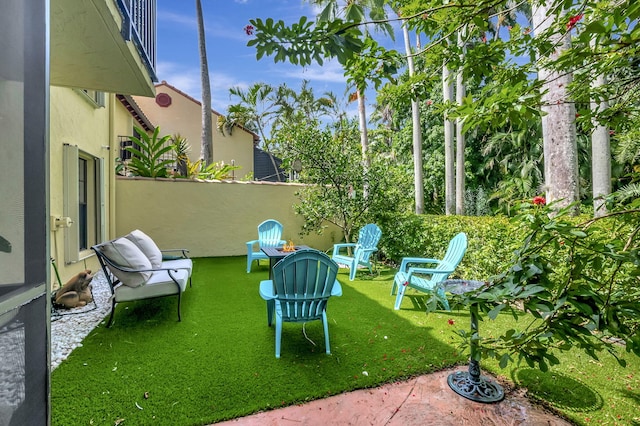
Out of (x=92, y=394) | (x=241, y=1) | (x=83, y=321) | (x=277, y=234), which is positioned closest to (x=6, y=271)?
(x=92, y=394)

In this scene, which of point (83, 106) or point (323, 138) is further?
point (323, 138)

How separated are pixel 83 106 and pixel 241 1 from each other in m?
4.62

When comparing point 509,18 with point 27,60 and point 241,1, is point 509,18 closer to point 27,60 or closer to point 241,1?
point 241,1

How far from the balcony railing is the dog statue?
2985 mm

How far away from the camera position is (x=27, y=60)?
113cm

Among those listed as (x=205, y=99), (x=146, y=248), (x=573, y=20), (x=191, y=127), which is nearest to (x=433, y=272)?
(x=573, y=20)

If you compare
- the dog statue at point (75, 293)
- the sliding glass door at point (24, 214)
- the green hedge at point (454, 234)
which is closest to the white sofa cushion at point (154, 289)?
the dog statue at point (75, 293)

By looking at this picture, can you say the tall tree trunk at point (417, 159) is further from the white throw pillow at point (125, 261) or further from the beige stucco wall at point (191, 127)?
the beige stucco wall at point (191, 127)

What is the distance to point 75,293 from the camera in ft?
13.9

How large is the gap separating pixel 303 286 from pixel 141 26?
350 cm

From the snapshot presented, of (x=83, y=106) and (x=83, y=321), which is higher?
(x=83, y=106)

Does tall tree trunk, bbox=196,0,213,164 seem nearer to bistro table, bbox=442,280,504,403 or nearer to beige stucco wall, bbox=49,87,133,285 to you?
beige stucco wall, bbox=49,87,133,285

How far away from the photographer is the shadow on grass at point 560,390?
92.4 inches

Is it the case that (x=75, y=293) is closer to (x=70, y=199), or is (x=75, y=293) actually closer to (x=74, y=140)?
(x=70, y=199)
